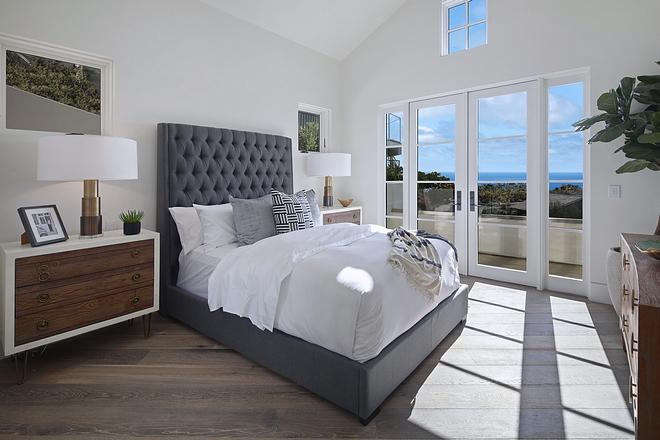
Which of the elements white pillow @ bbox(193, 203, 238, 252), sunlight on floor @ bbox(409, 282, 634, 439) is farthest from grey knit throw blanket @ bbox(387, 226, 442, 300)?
white pillow @ bbox(193, 203, 238, 252)

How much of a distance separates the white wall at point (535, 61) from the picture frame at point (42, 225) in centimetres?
365

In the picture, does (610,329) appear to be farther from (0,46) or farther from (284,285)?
(0,46)

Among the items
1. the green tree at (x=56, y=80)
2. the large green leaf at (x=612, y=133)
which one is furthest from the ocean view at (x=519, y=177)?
the green tree at (x=56, y=80)

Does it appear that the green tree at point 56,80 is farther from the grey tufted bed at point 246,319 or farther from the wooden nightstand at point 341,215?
the wooden nightstand at point 341,215

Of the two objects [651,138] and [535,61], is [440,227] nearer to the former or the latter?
[535,61]

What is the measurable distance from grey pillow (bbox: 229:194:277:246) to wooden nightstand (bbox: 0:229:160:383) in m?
0.63

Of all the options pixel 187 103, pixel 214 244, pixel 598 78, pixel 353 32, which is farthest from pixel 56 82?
pixel 598 78

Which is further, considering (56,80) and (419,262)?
(56,80)

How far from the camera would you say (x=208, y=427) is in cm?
172

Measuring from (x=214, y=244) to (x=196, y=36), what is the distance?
2.09m

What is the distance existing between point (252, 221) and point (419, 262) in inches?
54.9

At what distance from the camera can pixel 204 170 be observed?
11.0ft

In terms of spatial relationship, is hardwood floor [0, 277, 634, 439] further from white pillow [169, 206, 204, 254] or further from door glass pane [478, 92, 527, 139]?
door glass pane [478, 92, 527, 139]

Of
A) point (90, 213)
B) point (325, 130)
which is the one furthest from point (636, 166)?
point (90, 213)
